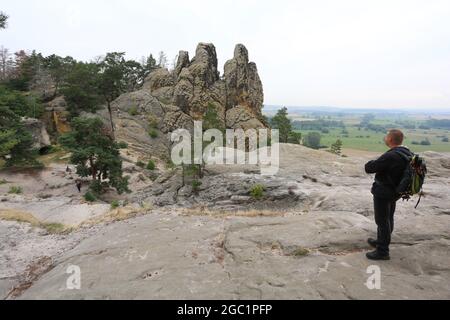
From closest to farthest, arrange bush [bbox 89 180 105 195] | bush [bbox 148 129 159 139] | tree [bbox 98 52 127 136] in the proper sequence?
bush [bbox 89 180 105 195]
tree [bbox 98 52 127 136]
bush [bbox 148 129 159 139]

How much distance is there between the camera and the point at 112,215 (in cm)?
1397

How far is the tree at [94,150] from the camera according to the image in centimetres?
3095

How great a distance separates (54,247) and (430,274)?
12123mm

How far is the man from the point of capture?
273 inches

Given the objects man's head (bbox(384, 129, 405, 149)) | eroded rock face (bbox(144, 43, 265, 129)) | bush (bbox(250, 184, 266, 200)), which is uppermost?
eroded rock face (bbox(144, 43, 265, 129))

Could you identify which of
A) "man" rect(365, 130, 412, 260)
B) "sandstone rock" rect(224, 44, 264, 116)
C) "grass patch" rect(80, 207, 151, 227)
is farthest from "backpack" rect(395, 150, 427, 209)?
"sandstone rock" rect(224, 44, 264, 116)

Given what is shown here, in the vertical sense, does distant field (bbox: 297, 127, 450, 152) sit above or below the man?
below

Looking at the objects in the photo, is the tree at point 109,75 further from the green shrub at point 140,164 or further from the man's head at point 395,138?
the man's head at point 395,138

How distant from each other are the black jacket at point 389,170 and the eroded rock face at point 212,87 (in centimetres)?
5709

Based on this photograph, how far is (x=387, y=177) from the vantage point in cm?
707

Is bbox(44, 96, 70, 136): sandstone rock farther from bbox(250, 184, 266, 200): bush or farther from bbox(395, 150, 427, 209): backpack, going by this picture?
bbox(395, 150, 427, 209): backpack

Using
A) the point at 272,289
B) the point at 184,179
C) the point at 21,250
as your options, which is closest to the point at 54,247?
the point at 21,250

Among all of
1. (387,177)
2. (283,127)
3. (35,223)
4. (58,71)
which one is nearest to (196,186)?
(35,223)

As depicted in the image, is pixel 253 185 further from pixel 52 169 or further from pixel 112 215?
pixel 52 169
